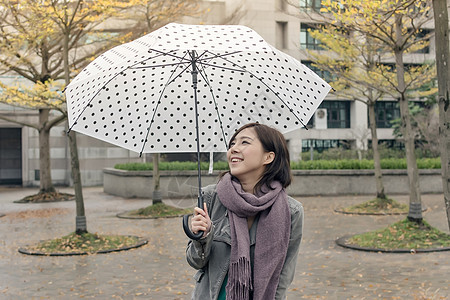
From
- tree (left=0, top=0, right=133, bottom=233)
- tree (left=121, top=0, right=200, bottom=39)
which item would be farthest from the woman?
Result: tree (left=121, top=0, right=200, bottom=39)

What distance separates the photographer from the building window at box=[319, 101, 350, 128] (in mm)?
46278

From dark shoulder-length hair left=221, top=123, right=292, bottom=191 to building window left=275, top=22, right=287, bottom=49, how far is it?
130ft

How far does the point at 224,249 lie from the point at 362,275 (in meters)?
5.91

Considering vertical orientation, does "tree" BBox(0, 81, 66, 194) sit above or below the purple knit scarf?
above

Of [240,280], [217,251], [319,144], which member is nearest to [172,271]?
[217,251]

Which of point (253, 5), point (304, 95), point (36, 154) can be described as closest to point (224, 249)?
point (304, 95)

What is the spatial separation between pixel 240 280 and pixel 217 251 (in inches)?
8.4

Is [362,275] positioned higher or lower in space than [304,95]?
lower

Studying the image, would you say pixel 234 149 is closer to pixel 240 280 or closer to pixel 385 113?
pixel 240 280

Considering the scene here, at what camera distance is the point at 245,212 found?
2.85 meters

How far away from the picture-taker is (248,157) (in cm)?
301

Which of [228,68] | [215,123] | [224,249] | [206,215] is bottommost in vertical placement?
[224,249]

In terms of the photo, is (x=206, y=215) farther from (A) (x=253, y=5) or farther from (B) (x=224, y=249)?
(A) (x=253, y=5)

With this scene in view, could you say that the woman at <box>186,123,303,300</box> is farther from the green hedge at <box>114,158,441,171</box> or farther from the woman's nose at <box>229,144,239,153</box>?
the green hedge at <box>114,158,441,171</box>
